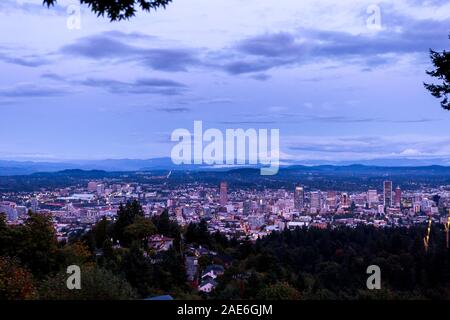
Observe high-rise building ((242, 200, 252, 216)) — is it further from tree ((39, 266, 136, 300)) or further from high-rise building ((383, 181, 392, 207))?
tree ((39, 266, 136, 300))

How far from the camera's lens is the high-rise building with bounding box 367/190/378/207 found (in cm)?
3656

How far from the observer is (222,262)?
2772 centimetres

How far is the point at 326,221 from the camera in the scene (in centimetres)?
4053

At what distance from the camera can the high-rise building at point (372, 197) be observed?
1439 inches

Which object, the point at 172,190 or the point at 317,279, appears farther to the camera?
the point at 172,190

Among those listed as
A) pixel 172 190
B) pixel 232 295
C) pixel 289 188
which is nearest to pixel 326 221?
pixel 289 188

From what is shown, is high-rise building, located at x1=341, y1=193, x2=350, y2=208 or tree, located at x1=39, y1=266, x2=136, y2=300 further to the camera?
high-rise building, located at x1=341, y1=193, x2=350, y2=208

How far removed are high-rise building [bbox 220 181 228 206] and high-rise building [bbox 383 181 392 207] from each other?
35.2 ft

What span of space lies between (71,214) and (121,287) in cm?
2383

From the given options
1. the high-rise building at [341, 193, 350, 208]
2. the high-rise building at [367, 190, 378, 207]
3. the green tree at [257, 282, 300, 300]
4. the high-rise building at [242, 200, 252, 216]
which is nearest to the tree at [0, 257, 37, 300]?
the green tree at [257, 282, 300, 300]

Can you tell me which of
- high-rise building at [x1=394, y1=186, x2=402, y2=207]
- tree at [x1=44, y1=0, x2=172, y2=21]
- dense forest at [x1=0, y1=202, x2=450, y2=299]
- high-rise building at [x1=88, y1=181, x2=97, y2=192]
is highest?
tree at [x1=44, y1=0, x2=172, y2=21]

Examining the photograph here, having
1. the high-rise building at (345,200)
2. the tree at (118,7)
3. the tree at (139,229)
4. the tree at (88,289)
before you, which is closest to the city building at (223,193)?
the tree at (139,229)

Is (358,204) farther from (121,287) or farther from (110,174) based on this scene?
(121,287)
